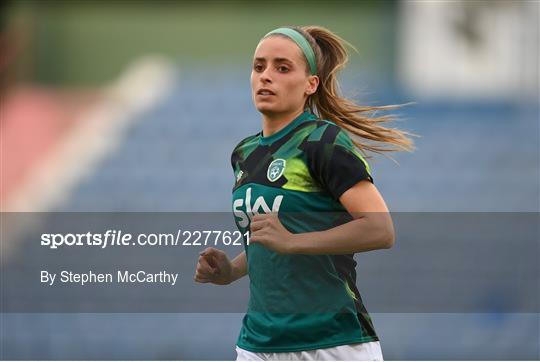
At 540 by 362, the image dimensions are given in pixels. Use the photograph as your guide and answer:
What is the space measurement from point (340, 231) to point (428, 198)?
549cm

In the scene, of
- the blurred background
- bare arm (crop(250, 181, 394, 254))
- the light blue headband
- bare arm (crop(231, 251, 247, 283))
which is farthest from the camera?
the blurred background

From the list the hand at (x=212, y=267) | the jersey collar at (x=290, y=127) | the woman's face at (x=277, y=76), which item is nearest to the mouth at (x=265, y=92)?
the woman's face at (x=277, y=76)

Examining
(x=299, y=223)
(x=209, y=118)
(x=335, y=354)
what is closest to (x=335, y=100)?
(x=299, y=223)

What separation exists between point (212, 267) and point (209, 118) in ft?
20.0

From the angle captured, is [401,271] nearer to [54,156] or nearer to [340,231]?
Result: [54,156]

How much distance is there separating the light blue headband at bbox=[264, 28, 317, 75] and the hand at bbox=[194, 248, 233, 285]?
599mm

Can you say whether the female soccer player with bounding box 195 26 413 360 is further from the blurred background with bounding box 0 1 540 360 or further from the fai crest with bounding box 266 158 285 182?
the blurred background with bounding box 0 1 540 360

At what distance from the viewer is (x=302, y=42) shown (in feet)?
9.41

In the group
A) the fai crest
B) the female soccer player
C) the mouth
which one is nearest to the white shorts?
the female soccer player

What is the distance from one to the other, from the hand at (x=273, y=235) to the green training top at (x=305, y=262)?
0.06 metres

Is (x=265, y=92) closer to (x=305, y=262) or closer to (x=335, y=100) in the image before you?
(x=335, y=100)

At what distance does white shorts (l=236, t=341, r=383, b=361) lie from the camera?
274cm

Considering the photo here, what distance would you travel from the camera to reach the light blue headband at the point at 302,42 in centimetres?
285

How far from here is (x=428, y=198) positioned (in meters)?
8.00
